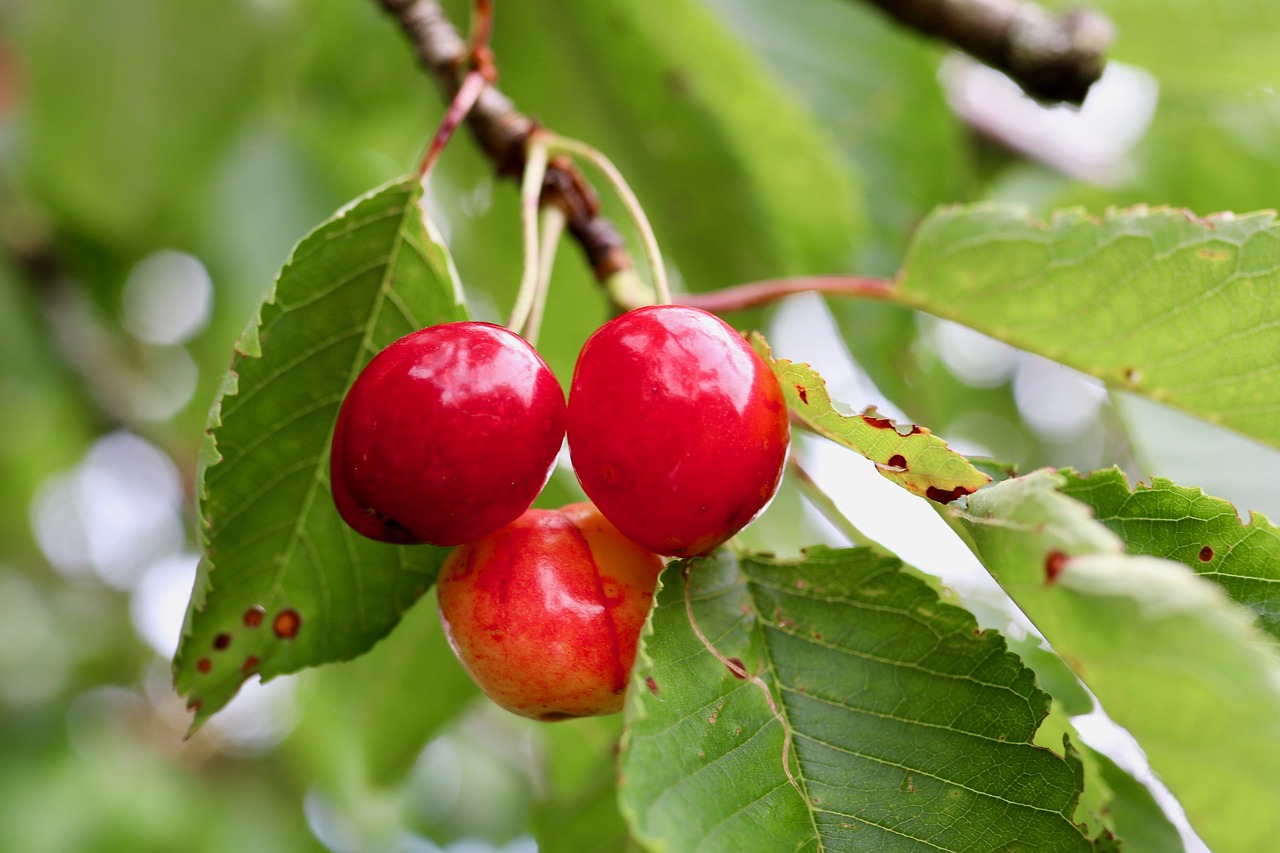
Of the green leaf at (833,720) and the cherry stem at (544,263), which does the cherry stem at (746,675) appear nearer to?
the green leaf at (833,720)

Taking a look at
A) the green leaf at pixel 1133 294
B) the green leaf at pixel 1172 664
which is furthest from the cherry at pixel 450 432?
the green leaf at pixel 1133 294

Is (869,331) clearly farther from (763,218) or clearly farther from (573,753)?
(573,753)

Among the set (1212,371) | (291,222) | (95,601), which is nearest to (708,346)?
(1212,371)

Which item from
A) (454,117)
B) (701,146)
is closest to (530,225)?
(454,117)

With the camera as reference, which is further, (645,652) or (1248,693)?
(645,652)

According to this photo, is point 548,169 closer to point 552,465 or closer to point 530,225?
point 530,225

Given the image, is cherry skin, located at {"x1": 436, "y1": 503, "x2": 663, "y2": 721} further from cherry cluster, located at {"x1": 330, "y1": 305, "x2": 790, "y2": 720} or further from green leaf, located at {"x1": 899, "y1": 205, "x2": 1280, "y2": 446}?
green leaf, located at {"x1": 899, "y1": 205, "x2": 1280, "y2": 446}
